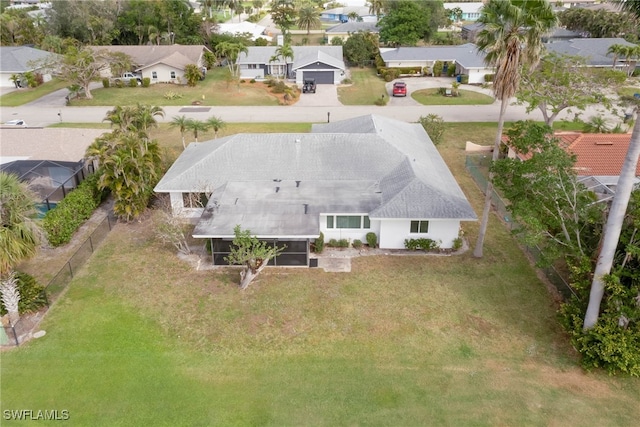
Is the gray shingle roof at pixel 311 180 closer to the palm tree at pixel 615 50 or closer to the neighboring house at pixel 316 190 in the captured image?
the neighboring house at pixel 316 190

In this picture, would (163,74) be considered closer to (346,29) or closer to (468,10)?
(346,29)

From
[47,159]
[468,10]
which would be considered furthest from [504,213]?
[468,10]

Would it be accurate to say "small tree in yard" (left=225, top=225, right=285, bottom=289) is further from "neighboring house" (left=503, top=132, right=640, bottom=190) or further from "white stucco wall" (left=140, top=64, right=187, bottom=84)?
"white stucco wall" (left=140, top=64, right=187, bottom=84)

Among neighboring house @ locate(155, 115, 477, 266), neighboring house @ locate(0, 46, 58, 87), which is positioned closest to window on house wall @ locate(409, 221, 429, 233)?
neighboring house @ locate(155, 115, 477, 266)

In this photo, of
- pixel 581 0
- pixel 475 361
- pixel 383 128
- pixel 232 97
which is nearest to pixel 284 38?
pixel 232 97

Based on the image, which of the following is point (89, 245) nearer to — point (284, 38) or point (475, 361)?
point (475, 361)
